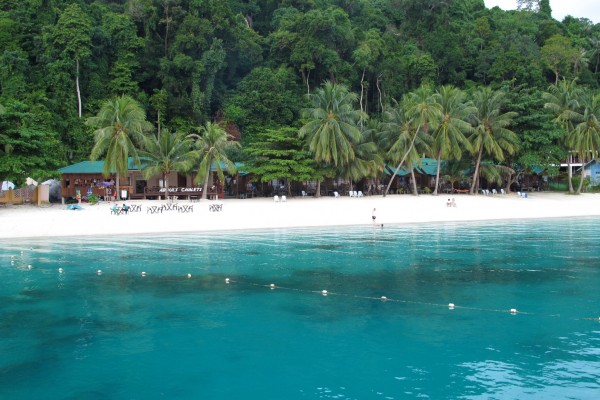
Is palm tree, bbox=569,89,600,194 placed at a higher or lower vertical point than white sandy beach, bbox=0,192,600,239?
higher

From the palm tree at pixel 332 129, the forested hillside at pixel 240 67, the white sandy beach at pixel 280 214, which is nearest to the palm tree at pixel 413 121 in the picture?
the forested hillside at pixel 240 67

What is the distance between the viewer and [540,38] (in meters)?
73.6

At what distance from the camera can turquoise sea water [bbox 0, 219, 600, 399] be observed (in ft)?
29.9

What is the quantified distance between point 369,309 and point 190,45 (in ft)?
138

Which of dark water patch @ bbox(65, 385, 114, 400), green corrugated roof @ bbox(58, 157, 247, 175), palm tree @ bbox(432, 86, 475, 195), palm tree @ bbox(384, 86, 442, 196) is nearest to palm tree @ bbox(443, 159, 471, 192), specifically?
palm tree @ bbox(432, 86, 475, 195)

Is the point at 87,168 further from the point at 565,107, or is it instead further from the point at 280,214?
the point at 565,107

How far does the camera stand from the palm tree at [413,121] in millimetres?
41719

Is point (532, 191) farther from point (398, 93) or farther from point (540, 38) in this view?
point (540, 38)

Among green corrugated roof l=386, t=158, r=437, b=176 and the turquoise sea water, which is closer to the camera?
the turquoise sea water

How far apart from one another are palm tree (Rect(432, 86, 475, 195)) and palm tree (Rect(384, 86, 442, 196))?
2.53 feet

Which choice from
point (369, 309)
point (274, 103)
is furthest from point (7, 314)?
point (274, 103)

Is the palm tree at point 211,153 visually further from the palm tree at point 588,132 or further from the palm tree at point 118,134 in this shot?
the palm tree at point 588,132

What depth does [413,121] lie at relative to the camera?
42969 mm

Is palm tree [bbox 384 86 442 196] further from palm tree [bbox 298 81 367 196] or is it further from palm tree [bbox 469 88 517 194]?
palm tree [bbox 469 88 517 194]
